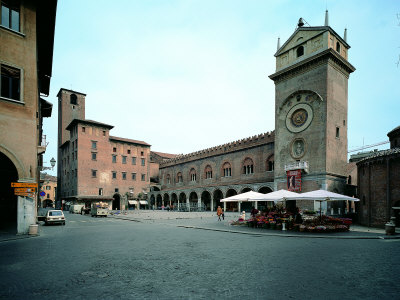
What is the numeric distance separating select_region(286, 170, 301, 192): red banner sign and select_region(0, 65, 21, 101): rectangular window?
27.1 m

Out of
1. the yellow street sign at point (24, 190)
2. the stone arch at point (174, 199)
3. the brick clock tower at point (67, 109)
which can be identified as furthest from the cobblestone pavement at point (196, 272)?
the brick clock tower at point (67, 109)

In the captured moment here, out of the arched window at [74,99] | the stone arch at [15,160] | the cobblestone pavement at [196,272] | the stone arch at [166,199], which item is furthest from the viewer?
the arched window at [74,99]

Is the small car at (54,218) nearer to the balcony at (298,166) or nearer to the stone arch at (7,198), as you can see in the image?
the stone arch at (7,198)

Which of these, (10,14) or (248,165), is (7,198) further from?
(248,165)

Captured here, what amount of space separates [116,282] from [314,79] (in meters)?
31.0

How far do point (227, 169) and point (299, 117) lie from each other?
1739cm

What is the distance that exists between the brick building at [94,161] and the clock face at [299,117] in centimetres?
3634

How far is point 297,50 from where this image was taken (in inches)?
1312

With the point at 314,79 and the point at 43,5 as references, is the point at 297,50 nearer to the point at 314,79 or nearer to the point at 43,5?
the point at 314,79

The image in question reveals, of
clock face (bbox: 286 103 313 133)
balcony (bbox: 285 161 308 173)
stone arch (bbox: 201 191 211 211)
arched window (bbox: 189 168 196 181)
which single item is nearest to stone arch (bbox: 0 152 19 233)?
balcony (bbox: 285 161 308 173)

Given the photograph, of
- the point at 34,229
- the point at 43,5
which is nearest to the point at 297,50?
the point at 43,5

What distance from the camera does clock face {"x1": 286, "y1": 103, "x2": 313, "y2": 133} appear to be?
30.8m

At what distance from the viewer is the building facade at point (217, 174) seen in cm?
3928

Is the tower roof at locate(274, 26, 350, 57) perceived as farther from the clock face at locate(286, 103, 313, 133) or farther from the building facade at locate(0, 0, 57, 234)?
the building facade at locate(0, 0, 57, 234)
